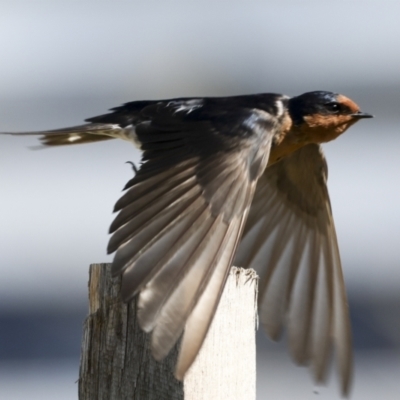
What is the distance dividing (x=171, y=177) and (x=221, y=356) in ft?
3.40

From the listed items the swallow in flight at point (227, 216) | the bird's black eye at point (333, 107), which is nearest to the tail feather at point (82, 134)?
the swallow in flight at point (227, 216)

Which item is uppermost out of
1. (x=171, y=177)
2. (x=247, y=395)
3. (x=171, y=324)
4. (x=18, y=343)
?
(x=171, y=177)

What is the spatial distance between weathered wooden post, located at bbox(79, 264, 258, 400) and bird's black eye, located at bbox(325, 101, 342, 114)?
2.00 metres

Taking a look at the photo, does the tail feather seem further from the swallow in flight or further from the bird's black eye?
the bird's black eye

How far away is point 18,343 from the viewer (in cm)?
695

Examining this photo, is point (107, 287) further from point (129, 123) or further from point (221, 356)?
point (129, 123)

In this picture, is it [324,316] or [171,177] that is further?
[324,316]

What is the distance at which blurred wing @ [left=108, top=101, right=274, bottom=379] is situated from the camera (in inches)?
104

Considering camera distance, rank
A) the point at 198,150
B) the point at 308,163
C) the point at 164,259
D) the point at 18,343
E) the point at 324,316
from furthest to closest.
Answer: the point at 18,343
the point at 308,163
the point at 324,316
the point at 198,150
the point at 164,259

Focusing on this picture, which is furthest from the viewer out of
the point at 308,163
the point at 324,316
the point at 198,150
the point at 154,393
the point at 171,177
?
the point at 308,163

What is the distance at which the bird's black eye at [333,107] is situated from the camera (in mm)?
4551

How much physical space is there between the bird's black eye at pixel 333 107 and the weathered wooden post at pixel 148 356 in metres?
2.00

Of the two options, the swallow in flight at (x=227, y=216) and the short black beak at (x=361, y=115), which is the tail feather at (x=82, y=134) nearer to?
the swallow in flight at (x=227, y=216)

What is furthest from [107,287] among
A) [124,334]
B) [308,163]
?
[308,163]
